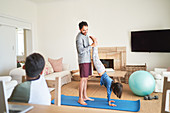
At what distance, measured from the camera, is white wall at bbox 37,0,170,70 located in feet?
18.5

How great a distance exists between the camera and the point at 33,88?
1.35m

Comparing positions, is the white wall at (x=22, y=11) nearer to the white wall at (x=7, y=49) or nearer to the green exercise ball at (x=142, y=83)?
the white wall at (x=7, y=49)

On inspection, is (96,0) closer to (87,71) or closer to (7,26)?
(7,26)

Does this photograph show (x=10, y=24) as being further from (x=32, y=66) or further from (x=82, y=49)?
(x=32, y=66)

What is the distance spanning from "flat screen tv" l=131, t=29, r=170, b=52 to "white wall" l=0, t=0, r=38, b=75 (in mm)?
3756

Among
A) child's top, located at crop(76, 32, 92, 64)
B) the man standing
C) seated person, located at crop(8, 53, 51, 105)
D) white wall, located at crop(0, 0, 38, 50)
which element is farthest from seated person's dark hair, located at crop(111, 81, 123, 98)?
white wall, located at crop(0, 0, 38, 50)

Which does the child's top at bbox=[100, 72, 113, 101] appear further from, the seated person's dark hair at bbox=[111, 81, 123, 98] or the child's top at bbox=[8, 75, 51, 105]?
the child's top at bbox=[8, 75, 51, 105]

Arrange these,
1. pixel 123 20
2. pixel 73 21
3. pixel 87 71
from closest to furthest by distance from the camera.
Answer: pixel 87 71, pixel 123 20, pixel 73 21

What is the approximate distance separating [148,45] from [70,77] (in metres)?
2.75

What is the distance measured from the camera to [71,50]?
21.6 feet

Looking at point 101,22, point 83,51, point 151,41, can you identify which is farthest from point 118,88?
point 101,22

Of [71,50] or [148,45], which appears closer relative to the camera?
[148,45]

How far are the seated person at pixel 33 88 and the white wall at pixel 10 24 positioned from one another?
14.4 feet

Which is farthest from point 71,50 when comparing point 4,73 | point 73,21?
point 4,73
